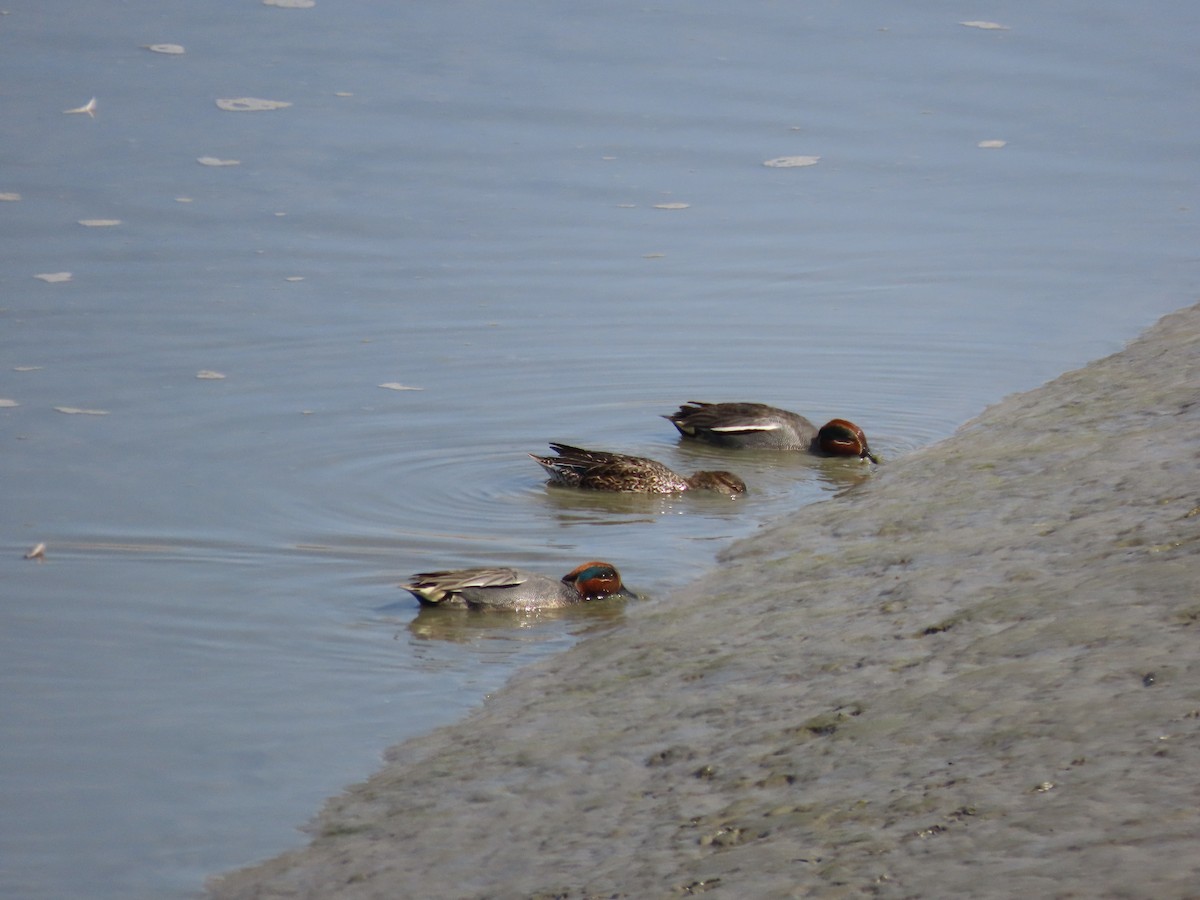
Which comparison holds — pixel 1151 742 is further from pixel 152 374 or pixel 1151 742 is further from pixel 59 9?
pixel 59 9

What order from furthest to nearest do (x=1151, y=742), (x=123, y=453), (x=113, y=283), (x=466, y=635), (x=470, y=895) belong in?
1. (x=113, y=283)
2. (x=123, y=453)
3. (x=466, y=635)
4. (x=470, y=895)
5. (x=1151, y=742)

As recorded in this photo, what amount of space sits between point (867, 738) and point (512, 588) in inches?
116

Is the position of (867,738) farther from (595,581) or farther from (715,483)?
(715,483)

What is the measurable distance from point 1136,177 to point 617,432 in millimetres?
7254

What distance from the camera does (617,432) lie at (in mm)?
11328

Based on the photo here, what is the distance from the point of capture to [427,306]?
13031 mm

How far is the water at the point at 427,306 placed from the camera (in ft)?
22.6

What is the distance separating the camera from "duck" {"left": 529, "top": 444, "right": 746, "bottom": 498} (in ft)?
33.1

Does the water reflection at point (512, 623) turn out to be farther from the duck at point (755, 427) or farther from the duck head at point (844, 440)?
the duck at point (755, 427)

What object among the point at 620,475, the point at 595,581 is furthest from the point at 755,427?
the point at 595,581

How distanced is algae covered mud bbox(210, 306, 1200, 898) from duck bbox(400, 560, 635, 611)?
285 millimetres

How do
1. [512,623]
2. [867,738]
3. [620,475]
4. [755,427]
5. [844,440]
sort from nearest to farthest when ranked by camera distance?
[867,738] < [512,623] < [620,475] < [844,440] < [755,427]

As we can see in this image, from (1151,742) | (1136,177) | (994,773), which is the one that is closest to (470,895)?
(994,773)

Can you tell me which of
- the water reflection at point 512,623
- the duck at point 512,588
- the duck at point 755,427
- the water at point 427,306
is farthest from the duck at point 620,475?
the water reflection at point 512,623
